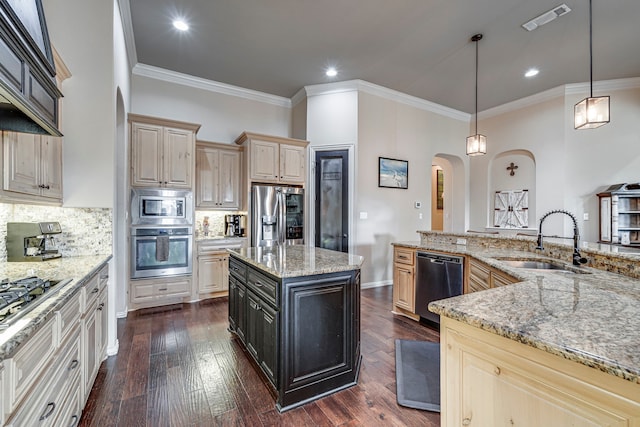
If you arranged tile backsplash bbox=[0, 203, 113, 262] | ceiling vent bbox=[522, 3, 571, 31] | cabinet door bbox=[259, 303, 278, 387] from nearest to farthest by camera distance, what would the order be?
cabinet door bbox=[259, 303, 278, 387] → tile backsplash bbox=[0, 203, 113, 262] → ceiling vent bbox=[522, 3, 571, 31]

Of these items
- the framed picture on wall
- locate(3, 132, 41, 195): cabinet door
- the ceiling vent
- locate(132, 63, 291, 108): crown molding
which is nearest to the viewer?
locate(3, 132, 41, 195): cabinet door

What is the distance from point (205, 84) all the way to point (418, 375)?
491 centimetres

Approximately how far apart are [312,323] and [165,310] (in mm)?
2694

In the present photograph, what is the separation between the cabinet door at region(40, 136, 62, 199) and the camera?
6.66 ft

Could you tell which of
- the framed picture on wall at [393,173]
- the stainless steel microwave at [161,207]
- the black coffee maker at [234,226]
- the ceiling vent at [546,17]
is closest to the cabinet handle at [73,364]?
the stainless steel microwave at [161,207]

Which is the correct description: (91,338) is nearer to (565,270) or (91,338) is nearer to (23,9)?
(23,9)

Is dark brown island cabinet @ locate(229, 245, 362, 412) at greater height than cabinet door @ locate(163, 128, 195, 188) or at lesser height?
lesser

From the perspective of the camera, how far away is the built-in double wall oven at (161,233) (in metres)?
3.60

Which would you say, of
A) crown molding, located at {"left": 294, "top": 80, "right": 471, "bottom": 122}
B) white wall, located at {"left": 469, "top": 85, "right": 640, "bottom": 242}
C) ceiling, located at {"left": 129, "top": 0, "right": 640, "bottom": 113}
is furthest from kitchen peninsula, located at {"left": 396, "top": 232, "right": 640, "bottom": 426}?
white wall, located at {"left": 469, "top": 85, "right": 640, "bottom": 242}

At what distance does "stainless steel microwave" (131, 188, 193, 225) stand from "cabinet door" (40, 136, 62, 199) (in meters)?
1.32

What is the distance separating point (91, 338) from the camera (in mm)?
1914

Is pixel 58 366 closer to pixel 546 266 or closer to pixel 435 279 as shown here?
pixel 435 279

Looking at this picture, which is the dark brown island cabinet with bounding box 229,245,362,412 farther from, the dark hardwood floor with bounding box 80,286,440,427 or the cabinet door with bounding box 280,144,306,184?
the cabinet door with bounding box 280,144,306,184

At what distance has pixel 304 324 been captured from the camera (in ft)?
6.20
